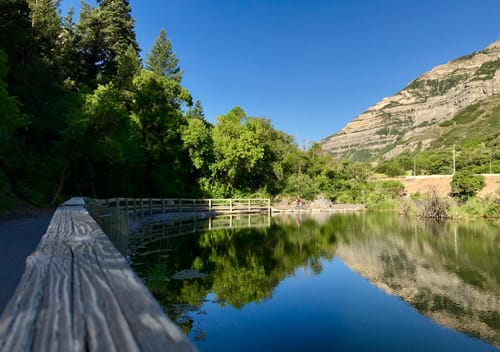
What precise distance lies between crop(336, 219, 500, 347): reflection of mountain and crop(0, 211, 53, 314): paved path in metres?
7.45

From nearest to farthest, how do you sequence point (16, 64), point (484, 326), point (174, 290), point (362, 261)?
point (484, 326) < point (174, 290) < point (362, 261) < point (16, 64)

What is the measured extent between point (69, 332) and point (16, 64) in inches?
950

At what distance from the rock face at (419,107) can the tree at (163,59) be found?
85290 millimetres

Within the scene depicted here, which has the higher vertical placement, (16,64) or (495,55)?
(495,55)

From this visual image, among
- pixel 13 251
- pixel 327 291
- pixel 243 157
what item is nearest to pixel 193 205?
pixel 243 157

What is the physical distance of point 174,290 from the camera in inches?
351

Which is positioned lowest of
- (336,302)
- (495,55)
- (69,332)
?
(336,302)

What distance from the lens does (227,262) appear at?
12273 mm

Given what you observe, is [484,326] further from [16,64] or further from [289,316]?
[16,64]

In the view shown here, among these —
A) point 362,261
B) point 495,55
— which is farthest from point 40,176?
point 495,55

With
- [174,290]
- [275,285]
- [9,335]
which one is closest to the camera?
[9,335]

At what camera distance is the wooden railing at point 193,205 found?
918 inches

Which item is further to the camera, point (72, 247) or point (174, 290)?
point (174, 290)

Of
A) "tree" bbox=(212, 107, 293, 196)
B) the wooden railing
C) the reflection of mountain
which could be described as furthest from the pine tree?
the reflection of mountain
